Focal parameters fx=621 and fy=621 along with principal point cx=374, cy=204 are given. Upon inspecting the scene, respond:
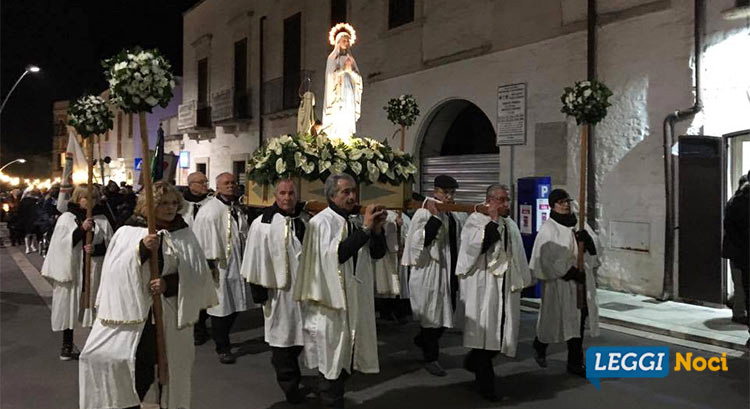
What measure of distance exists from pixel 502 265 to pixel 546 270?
86 centimetres

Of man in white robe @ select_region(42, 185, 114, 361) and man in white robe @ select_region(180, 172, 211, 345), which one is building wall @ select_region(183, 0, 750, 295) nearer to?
man in white robe @ select_region(180, 172, 211, 345)

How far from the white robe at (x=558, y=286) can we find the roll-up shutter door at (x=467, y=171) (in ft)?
24.7

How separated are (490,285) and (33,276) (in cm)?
1071

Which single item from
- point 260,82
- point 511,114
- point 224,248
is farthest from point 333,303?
point 260,82

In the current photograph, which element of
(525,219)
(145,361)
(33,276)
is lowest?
(33,276)

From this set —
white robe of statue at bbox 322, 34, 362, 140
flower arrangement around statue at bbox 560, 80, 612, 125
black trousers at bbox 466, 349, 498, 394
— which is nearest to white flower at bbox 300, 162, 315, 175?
white robe of statue at bbox 322, 34, 362, 140

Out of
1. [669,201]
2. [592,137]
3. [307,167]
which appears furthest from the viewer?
[592,137]

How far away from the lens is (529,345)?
7.32 m

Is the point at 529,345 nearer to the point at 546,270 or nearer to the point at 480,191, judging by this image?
the point at 546,270

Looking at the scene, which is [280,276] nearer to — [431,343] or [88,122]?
[431,343]

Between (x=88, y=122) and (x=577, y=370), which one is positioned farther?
(x=88, y=122)

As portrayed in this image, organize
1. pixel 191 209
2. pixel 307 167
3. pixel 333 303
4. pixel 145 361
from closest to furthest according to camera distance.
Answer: pixel 145 361, pixel 333 303, pixel 307 167, pixel 191 209

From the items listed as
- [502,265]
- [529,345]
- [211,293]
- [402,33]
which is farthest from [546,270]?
[402,33]

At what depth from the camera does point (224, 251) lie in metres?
7.11
